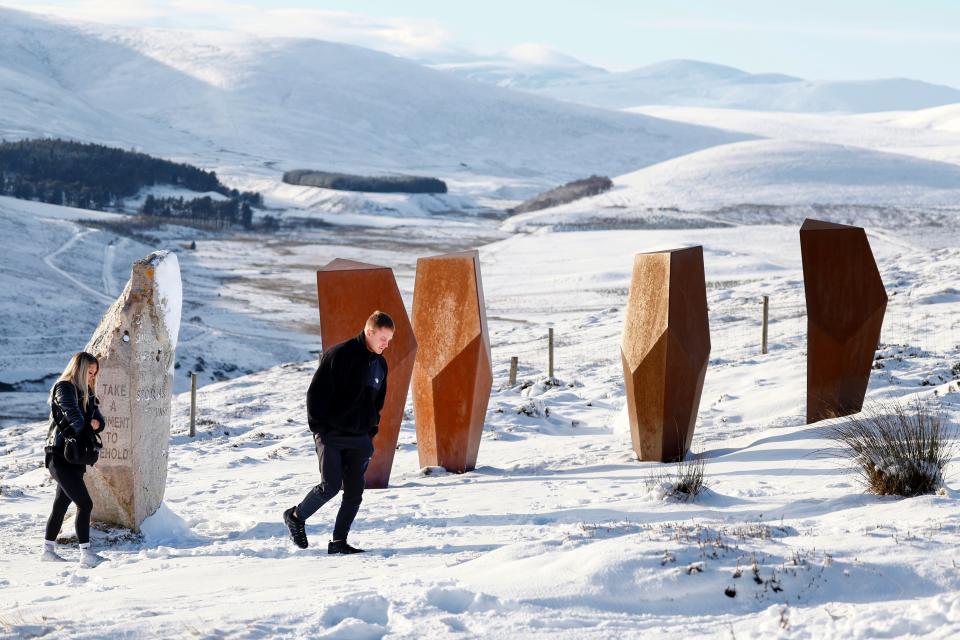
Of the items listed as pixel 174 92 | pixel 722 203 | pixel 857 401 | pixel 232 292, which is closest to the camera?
pixel 857 401

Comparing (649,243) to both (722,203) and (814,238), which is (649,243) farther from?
(814,238)

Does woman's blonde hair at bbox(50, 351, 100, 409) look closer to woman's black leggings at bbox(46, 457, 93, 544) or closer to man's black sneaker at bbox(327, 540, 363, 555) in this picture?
woman's black leggings at bbox(46, 457, 93, 544)

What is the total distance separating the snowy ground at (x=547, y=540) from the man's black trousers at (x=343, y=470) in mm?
314

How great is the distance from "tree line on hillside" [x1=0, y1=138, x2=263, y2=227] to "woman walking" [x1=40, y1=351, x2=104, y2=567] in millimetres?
68883

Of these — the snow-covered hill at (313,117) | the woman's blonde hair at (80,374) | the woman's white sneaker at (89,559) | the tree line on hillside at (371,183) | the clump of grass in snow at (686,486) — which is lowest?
the woman's white sneaker at (89,559)

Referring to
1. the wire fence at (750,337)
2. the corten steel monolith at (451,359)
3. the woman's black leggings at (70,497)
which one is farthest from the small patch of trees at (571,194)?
the woman's black leggings at (70,497)

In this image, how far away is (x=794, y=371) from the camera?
14.4 m

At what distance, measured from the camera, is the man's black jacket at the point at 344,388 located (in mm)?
6797

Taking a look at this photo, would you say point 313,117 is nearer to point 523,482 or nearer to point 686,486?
point 523,482

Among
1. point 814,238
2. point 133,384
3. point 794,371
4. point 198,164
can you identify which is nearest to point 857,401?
point 814,238

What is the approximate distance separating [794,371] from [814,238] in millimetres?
3159

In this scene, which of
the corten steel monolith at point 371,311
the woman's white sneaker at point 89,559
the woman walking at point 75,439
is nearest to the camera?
the woman's white sneaker at point 89,559

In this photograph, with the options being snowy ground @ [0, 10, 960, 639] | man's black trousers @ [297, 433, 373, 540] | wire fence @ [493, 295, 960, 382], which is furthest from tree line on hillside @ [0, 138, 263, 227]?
man's black trousers @ [297, 433, 373, 540]

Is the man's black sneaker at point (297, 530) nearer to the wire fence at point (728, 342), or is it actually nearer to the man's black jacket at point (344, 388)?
the man's black jacket at point (344, 388)
